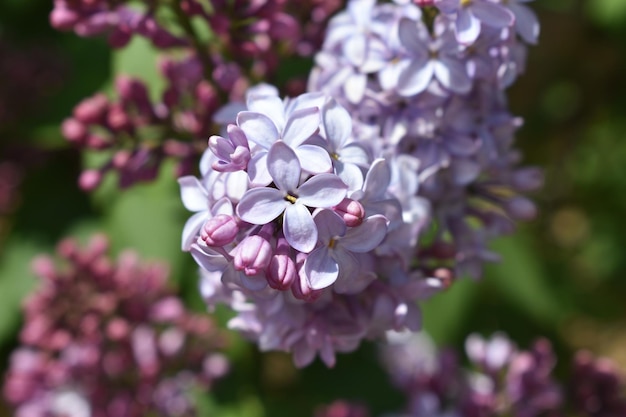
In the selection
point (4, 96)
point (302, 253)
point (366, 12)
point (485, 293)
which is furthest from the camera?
point (485, 293)

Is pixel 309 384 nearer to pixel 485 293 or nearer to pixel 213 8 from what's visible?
pixel 485 293

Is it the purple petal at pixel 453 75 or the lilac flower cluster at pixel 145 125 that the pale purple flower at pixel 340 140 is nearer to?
the purple petal at pixel 453 75

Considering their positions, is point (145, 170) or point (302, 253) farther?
point (145, 170)

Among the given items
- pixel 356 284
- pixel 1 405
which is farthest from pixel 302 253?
pixel 1 405

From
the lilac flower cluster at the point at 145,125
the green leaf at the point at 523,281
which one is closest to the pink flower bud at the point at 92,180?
the lilac flower cluster at the point at 145,125

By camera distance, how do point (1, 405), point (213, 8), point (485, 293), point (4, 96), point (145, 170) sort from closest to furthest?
point (213, 8) → point (145, 170) → point (4, 96) → point (485, 293) → point (1, 405)

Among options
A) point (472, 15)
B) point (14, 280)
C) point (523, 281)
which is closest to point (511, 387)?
point (472, 15)
